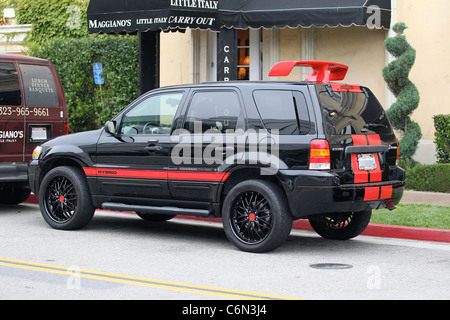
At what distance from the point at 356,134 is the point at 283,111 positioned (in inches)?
33.3

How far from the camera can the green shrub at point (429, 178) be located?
14.0 m

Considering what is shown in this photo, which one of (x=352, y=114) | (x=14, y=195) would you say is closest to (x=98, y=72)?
(x=14, y=195)

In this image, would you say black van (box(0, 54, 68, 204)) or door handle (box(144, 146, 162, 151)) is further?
black van (box(0, 54, 68, 204))

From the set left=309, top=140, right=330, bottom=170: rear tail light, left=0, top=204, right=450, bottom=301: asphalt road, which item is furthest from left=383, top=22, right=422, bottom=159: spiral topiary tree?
left=309, top=140, right=330, bottom=170: rear tail light

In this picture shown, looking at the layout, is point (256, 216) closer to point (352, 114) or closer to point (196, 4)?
point (352, 114)

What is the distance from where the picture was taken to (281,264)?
790cm

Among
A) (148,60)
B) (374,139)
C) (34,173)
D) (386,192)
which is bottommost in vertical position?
(386,192)

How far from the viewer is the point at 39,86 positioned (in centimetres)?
1225

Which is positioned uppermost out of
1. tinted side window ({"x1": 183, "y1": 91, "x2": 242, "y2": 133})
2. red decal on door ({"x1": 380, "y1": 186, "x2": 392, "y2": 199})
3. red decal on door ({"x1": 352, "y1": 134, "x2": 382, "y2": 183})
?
tinted side window ({"x1": 183, "y1": 91, "x2": 242, "y2": 133})

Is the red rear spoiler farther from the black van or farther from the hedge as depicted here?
the hedge

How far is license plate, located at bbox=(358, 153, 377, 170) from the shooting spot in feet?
27.5

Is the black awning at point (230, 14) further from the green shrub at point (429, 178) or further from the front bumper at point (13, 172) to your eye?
the front bumper at point (13, 172)

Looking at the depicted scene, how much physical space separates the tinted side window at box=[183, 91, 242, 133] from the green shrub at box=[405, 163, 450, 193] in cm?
648

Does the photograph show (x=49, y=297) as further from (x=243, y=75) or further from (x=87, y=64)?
(x=87, y=64)
